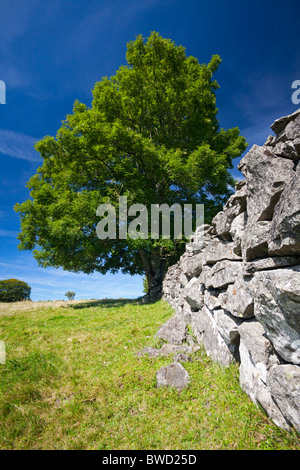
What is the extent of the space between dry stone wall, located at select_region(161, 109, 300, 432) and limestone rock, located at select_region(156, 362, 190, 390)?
2.79 ft

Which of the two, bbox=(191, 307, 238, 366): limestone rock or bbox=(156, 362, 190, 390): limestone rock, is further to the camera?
bbox=(191, 307, 238, 366): limestone rock

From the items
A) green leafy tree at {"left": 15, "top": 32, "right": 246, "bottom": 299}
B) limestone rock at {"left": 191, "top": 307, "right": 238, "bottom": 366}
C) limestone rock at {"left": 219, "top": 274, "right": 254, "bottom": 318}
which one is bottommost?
limestone rock at {"left": 191, "top": 307, "right": 238, "bottom": 366}

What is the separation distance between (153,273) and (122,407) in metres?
14.2

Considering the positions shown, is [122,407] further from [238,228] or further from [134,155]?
[134,155]

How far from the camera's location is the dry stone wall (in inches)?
93.3

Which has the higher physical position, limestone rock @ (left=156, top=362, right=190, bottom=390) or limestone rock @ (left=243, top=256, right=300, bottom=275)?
limestone rock @ (left=243, top=256, right=300, bottom=275)

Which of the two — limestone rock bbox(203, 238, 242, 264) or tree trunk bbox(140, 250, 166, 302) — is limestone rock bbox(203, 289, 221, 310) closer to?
limestone rock bbox(203, 238, 242, 264)

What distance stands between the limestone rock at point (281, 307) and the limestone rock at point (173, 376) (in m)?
1.99

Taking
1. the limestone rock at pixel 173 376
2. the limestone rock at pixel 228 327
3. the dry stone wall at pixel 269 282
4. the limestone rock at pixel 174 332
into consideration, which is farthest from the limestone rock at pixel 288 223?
the limestone rock at pixel 174 332

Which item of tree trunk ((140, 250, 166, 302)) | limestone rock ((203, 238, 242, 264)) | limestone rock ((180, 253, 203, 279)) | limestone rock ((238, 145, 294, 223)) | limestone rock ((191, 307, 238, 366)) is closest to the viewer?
limestone rock ((238, 145, 294, 223))

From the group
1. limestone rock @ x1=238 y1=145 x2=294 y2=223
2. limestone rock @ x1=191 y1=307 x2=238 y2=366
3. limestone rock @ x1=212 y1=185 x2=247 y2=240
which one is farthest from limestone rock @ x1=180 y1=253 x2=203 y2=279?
limestone rock @ x1=238 y1=145 x2=294 y2=223

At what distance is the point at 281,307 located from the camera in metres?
2.52

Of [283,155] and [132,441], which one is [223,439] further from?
[283,155]

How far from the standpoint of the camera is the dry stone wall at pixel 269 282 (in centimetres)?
237
